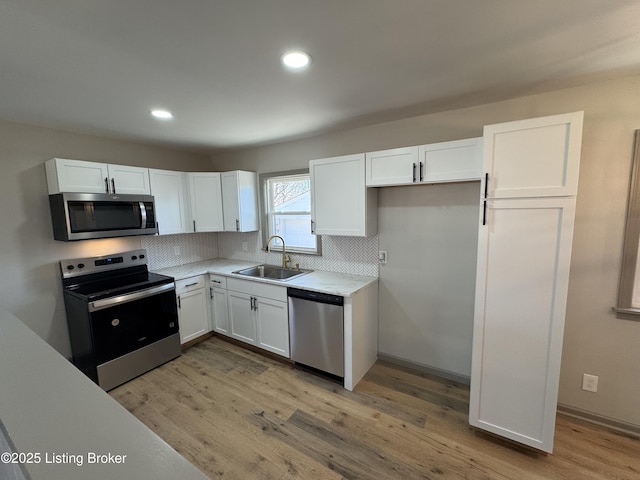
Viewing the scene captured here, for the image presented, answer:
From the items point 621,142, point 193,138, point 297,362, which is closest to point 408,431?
point 297,362

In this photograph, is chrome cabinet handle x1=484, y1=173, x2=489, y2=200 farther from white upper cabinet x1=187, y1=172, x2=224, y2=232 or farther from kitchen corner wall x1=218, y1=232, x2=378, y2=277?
white upper cabinet x1=187, y1=172, x2=224, y2=232

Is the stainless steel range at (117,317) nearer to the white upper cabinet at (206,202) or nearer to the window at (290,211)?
the white upper cabinet at (206,202)

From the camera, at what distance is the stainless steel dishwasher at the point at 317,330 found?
246cm

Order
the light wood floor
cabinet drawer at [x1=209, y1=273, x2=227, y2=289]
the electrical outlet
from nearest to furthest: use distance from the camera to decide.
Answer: the light wood floor, the electrical outlet, cabinet drawer at [x1=209, y1=273, x2=227, y2=289]

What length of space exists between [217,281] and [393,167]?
2.40 metres

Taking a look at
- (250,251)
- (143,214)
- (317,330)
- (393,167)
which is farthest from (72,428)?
(250,251)

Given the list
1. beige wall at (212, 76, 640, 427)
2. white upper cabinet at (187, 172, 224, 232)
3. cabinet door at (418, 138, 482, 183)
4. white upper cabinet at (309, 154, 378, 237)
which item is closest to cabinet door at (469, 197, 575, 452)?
cabinet door at (418, 138, 482, 183)

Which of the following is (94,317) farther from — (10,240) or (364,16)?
(364,16)

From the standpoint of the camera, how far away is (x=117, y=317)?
2.50 m

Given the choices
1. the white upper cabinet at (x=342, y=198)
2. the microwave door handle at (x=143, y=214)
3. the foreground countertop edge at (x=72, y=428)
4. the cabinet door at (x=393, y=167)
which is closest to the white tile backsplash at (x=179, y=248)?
the microwave door handle at (x=143, y=214)

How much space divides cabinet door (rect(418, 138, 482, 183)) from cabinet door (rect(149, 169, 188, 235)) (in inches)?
111

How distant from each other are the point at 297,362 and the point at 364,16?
9.12ft

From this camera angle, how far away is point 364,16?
3.82 ft

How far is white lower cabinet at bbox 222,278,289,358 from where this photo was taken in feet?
9.20
